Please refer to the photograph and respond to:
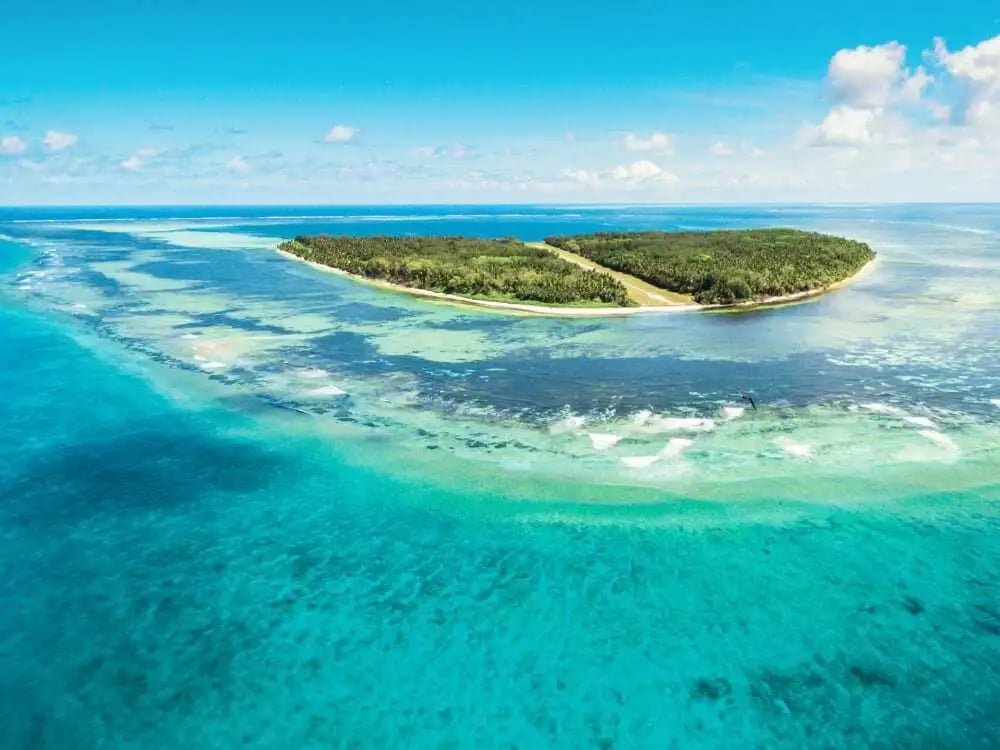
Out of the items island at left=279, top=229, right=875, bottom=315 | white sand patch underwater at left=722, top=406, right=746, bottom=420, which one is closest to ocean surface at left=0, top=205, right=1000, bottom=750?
white sand patch underwater at left=722, top=406, right=746, bottom=420

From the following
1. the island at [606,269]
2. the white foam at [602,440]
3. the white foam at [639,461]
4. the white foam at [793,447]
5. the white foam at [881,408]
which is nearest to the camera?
the white foam at [639,461]

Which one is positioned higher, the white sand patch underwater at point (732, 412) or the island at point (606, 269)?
the island at point (606, 269)

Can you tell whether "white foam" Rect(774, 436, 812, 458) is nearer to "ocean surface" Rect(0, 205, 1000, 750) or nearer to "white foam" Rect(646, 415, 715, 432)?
"ocean surface" Rect(0, 205, 1000, 750)

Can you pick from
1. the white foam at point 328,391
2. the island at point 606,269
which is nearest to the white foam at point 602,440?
the white foam at point 328,391

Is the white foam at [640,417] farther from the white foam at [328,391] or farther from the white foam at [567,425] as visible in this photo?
the white foam at [328,391]

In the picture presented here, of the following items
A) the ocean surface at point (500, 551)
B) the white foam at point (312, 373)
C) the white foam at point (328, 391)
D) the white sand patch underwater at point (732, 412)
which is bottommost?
the ocean surface at point (500, 551)

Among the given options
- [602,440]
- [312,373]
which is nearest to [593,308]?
[312,373]
